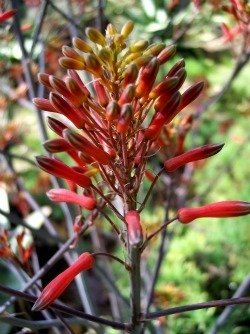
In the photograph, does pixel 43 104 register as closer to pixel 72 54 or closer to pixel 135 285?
pixel 72 54

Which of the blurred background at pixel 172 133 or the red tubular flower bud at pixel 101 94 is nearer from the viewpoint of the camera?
the red tubular flower bud at pixel 101 94

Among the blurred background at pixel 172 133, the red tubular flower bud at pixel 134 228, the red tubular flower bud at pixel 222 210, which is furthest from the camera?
the blurred background at pixel 172 133

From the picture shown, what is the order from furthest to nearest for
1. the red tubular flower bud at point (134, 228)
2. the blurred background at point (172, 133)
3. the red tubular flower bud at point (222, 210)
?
the blurred background at point (172, 133) < the red tubular flower bud at point (222, 210) < the red tubular flower bud at point (134, 228)

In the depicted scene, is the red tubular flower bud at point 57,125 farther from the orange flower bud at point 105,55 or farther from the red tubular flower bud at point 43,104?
the orange flower bud at point 105,55

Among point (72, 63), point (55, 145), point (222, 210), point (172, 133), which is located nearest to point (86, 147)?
point (55, 145)

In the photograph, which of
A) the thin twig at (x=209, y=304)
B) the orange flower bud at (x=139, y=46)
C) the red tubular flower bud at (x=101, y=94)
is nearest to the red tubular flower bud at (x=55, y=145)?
the red tubular flower bud at (x=101, y=94)

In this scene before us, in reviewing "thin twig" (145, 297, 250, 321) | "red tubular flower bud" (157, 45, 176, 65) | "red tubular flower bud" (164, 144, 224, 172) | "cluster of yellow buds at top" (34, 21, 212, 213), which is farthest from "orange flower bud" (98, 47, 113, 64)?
"thin twig" (145, 297, 250, 321)
